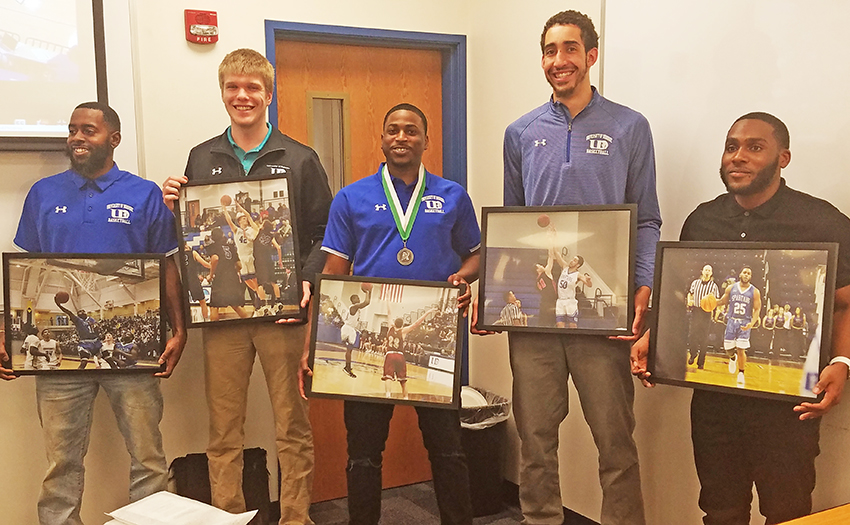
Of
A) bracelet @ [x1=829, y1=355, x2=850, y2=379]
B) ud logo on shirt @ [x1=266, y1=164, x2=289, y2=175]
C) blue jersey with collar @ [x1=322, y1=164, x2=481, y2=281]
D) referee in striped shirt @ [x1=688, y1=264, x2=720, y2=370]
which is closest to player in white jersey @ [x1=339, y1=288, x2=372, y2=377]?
blue jersey with collar @ [x1=322, y1=164, x2=481, y2=281]

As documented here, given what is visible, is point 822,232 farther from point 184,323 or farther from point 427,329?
point 184,323

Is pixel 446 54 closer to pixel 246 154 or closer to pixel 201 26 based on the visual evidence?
pixel 201 26

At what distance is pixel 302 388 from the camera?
2.32 m

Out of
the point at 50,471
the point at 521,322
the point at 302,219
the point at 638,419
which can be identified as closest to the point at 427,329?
the point at 521,322

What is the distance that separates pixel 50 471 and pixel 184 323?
692 millimetres

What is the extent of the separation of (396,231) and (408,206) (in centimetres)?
9

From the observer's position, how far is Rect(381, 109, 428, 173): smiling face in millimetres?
2305

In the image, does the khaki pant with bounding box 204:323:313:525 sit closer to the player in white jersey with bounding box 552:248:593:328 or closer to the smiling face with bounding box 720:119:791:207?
the player in white jersey with bounding box 552:248:593:328

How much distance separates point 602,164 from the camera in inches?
84.9

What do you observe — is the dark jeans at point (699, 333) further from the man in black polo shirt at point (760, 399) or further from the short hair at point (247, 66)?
the short hair at point (247, 66)

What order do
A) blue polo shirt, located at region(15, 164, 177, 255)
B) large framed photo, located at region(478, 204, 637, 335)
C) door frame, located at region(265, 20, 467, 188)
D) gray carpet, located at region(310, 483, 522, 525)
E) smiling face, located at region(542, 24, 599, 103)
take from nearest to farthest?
1. large framed photo, located at region(478, 204, 637, 335)
2. smiling face, located at region(542, 24, 599, 103)
3. blue polo shirt, located at region(15, 164, 177, 255)
4. gray carpet, located at region(310, 483, 522, 525)
5. door frame, located at region(265, 20, 467, 188)

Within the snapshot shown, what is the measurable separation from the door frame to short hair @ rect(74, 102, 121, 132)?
0.80 metres

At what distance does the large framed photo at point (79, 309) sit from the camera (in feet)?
7.59

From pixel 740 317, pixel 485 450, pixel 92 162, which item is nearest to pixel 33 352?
pixel 92 162
